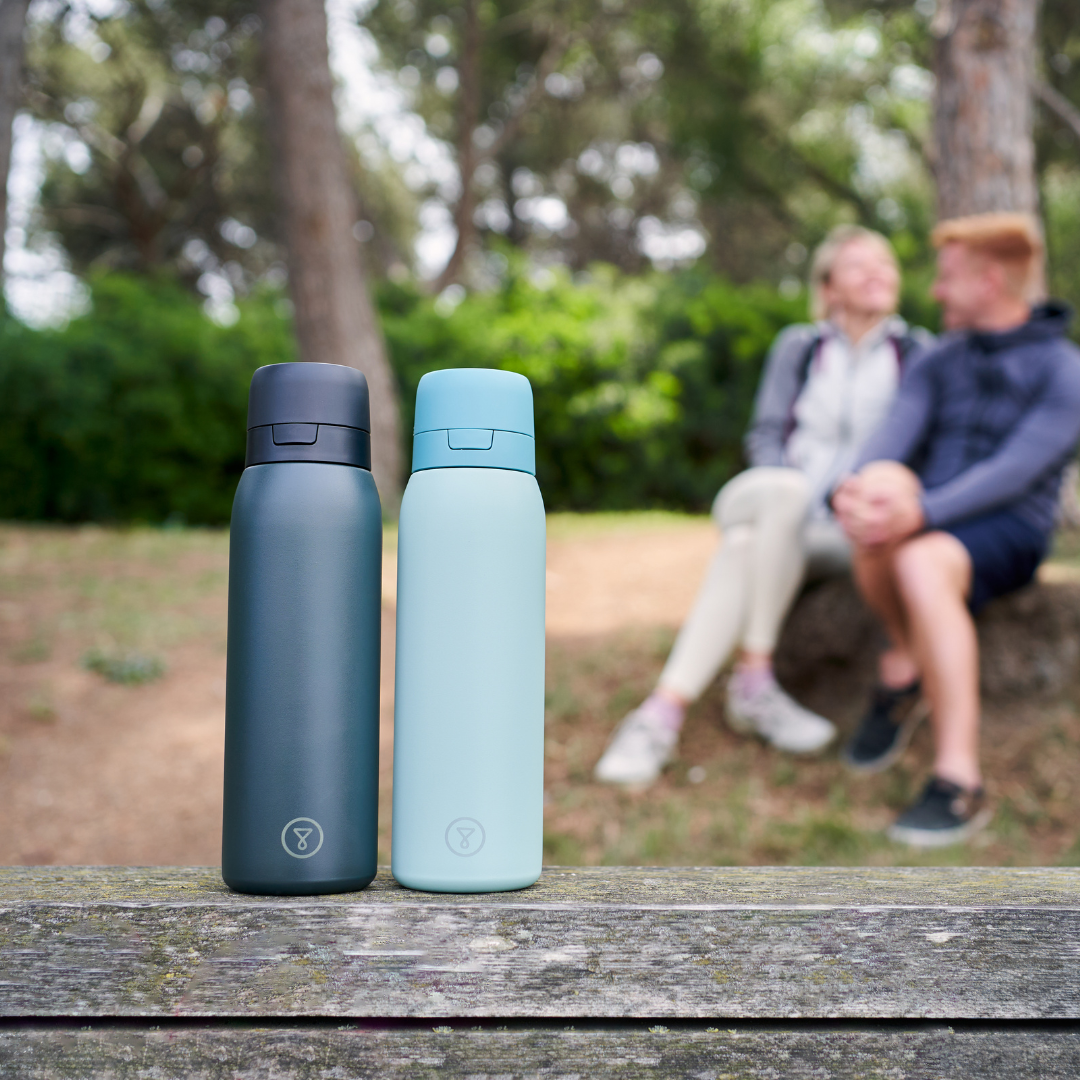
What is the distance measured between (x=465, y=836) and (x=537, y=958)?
0.14 metres

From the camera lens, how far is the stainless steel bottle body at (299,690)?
875 mm

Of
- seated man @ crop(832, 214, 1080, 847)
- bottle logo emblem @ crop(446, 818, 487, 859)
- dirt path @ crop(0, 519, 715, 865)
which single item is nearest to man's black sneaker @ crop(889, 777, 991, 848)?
seated man @ crop(832, 214, 1080, 847)

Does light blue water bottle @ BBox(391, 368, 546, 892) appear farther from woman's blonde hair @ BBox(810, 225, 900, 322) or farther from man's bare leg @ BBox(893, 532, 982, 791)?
woman's blonde hair @ BBox(810, 225, 900, 322)

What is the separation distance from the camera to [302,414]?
908 mm

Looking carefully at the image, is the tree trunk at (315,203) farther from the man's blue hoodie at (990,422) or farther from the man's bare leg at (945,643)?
the man's bare leg at (945,643)

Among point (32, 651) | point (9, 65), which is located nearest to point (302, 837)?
point (32, 651)

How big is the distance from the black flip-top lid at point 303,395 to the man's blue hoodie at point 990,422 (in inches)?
85.2

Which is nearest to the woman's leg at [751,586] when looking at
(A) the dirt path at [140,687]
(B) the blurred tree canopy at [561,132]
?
(A) the dirt path at [140,687]

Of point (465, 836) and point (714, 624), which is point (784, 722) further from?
point (465, 836)

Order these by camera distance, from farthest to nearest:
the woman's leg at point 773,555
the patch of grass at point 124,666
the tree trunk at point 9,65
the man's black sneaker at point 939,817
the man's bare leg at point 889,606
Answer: the tree trunk at point 9,65 → the patch of grass at point 124,666 → the woman's leg at point 773,555 → the man's bare leg at point 889,606 → the man's black sneaker at point 939,817

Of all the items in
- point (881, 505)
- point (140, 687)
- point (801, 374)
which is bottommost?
point (140, 687)

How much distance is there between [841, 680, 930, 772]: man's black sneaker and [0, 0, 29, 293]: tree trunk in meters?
4.93

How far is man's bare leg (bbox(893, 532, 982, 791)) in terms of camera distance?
8.44ft

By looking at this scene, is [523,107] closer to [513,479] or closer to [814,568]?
[814,568]
